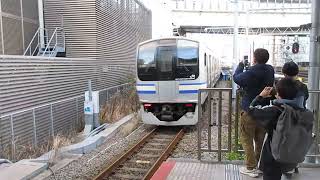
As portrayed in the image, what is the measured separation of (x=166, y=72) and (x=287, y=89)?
8.26 metres

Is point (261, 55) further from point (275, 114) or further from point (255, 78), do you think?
point (275, 114)

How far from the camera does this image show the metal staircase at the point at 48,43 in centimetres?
1602

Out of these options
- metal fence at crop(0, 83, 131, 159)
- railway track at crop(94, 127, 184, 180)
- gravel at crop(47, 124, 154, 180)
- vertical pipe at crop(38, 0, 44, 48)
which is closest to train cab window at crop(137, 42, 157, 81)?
railway track at crop(94, 127, 184, 180)

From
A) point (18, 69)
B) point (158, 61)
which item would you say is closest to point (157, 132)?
point (158, 61)

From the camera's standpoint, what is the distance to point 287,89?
3840 millimetres

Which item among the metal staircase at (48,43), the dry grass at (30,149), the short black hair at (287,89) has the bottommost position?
the dry grass at (30,149)

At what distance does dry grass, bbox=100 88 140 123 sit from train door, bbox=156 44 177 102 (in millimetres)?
2564

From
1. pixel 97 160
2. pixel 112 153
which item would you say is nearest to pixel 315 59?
pixel 97 160

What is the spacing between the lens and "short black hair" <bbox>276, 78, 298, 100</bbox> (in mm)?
3832

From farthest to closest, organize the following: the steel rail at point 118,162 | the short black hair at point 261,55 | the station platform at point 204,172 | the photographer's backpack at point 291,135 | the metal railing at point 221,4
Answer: the metal railing at point 221,4, the steel rail at point 118,162, the station platform at point 204,172, the short black hair at point 261,55, the photographer's backpack at point 291,135

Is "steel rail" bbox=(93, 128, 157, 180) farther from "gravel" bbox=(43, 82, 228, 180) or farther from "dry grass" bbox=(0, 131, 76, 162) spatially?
"dry grass" bbox=(0, 131, 76, 162)

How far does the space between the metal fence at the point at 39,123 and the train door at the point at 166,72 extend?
9.91ft

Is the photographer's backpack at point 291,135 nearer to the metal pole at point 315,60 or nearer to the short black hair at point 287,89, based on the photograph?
→ the short black hair at point 287,89

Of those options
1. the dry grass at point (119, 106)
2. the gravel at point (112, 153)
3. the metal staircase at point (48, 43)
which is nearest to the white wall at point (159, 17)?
the metal staircase at point (48, 43)
